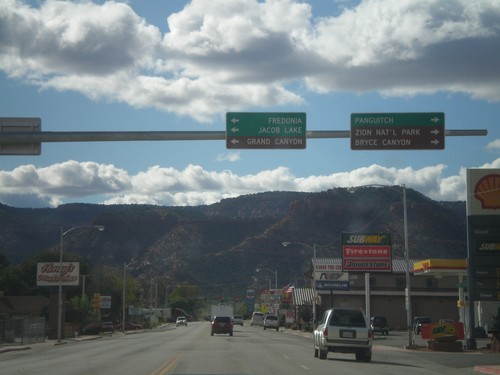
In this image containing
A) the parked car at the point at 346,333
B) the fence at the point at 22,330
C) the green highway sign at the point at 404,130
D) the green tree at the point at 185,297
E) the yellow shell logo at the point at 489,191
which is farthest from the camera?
the green tree at the point at 185,297

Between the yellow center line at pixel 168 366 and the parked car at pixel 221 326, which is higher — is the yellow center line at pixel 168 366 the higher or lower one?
the higher one

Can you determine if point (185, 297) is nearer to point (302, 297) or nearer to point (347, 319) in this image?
point (302, 297)

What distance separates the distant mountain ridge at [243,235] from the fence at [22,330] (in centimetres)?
8965

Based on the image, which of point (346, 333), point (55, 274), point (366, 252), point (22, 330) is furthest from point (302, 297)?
point (346, 333)

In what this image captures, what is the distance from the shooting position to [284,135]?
73.5ft

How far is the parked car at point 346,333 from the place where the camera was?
28734 millimetres

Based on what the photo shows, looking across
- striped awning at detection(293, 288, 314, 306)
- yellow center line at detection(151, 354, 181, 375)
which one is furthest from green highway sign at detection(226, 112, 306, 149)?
striped awning at detection(293, 288, 314, 306)

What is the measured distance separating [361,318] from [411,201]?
124 meters

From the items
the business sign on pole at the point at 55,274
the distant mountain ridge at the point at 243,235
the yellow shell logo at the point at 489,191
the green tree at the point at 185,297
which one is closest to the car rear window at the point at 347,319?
the yellow shell logo at the point at 489,191

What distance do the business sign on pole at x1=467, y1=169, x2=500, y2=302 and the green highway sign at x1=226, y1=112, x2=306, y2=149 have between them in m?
18.5

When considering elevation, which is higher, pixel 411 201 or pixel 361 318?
A: pixel 411 201

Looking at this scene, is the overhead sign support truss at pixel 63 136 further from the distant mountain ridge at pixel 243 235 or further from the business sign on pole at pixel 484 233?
the distant mountain ridge at pixel 243 235

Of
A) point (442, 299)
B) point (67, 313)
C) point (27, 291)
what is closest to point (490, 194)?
point (442, 299)

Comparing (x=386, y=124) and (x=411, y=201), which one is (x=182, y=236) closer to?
(x=411, y=201)
